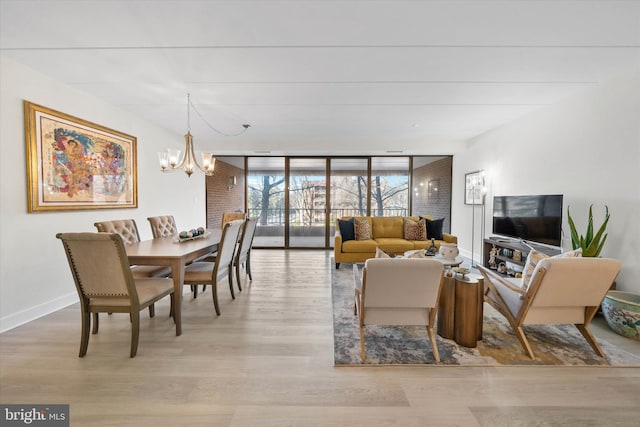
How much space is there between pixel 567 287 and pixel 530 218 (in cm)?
197

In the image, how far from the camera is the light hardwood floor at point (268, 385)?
1.49 meters

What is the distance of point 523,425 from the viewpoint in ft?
4.69

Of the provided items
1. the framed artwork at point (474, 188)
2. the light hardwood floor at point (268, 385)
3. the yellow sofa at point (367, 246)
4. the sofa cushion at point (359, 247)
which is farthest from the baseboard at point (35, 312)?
the framed artwork at point (474, 188)

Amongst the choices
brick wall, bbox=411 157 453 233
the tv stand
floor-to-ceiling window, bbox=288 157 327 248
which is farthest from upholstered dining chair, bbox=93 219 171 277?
brick wall, bbox=411 157 453 233

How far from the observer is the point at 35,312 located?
2.67 meters

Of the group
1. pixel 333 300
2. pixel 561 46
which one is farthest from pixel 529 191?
pixel 333 300

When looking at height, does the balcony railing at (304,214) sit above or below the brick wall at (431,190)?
below

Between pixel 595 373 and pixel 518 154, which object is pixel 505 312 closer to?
pixel 595 373

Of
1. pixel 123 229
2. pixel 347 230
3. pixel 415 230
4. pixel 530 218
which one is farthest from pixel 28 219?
pixel 530 218

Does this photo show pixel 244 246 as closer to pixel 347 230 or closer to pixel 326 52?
pixel 347 230

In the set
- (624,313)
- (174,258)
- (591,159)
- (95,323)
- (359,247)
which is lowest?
(95,323)

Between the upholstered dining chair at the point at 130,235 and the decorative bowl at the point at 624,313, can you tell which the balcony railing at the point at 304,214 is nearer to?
the upholstered dining chair at the point at 130,235

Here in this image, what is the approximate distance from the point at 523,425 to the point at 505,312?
0.95m

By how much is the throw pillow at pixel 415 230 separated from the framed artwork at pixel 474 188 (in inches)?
44.4
